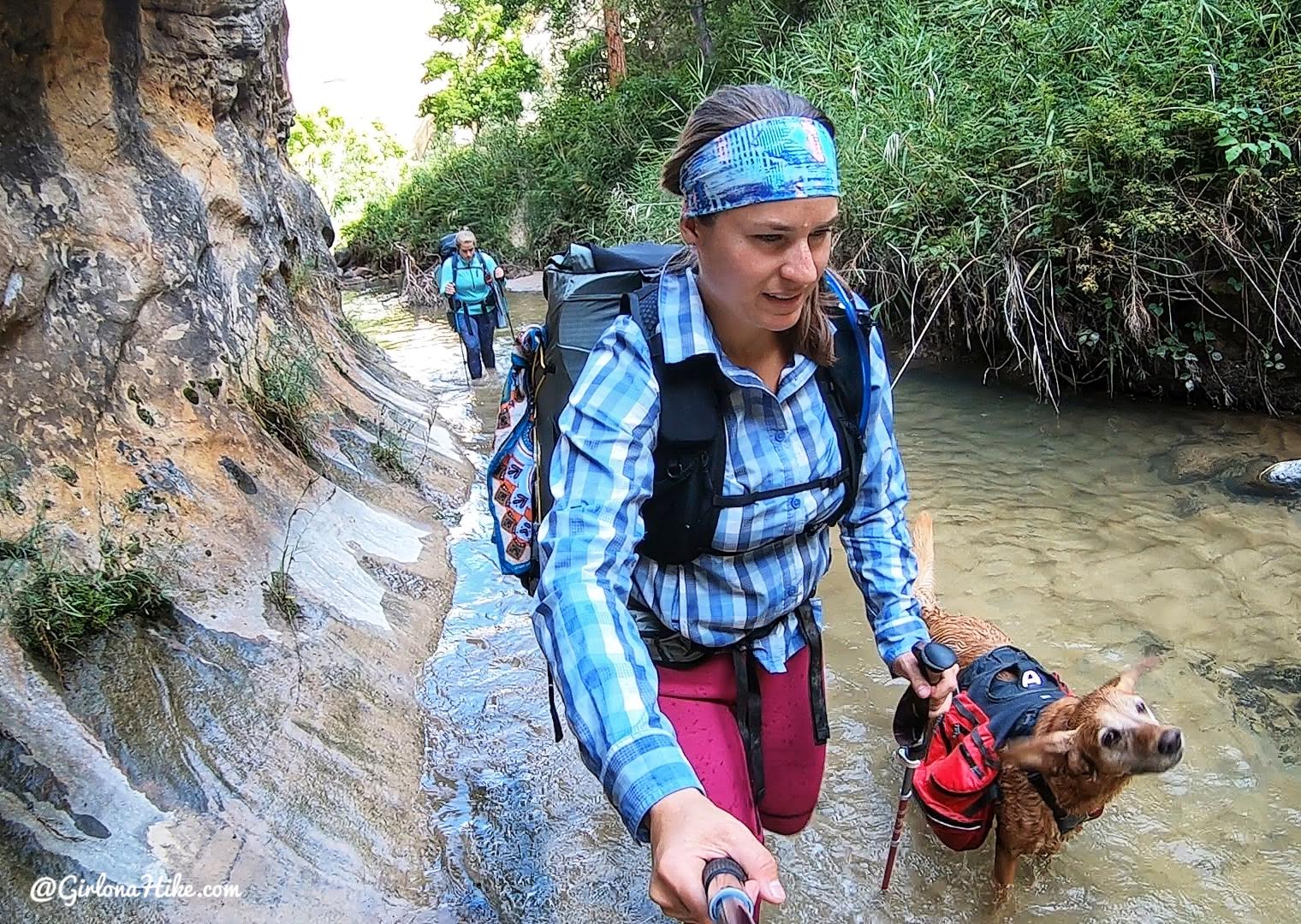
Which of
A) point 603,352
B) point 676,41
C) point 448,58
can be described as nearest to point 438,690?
point 603,352

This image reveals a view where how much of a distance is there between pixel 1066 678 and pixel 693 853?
3.40 m

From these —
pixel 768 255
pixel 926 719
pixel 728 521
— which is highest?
pixel 768 255

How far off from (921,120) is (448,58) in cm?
Answer: 2193

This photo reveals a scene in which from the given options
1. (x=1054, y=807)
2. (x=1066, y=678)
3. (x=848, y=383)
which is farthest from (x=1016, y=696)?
(x=848, y=383)

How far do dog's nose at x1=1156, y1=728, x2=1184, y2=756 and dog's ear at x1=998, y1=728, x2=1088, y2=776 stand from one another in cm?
22

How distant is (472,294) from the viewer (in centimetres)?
974

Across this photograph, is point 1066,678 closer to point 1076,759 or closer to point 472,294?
point 1076,759

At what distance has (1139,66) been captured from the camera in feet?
21.8

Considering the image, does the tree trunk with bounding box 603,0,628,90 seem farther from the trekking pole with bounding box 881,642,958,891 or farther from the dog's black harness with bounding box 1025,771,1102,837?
the trekking pole with bounding box 881,642,958,891

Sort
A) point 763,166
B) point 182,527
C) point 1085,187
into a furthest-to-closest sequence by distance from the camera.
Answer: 1. point 1085,187
2. point 182,527
3. point 763,166

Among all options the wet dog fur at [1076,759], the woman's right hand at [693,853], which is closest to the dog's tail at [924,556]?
the wet dog fur at [1076,759]

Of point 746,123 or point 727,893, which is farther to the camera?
point 746,123

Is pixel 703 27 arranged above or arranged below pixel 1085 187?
above

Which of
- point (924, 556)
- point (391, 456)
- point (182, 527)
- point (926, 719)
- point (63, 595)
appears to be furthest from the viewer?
point (391, 456)
